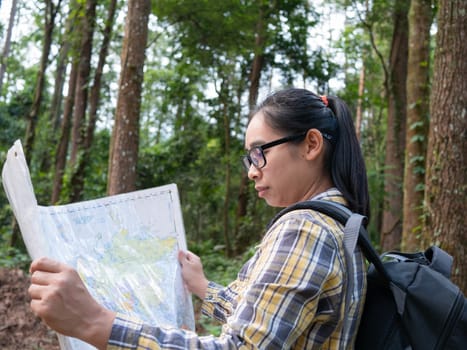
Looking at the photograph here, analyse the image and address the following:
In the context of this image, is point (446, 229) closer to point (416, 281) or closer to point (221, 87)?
point (416, 281)

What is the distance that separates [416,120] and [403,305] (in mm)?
6749

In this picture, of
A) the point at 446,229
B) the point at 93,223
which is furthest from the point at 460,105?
the point at 93,223

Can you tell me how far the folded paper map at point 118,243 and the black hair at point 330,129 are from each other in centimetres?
Answer: 59

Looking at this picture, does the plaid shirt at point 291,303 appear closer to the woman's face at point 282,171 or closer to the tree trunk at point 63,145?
the woman's face at point 282,171

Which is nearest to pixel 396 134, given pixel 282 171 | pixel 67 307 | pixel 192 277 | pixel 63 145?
pixel 63 145

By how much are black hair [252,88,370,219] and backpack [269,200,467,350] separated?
179mm

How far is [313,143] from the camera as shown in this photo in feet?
5.05

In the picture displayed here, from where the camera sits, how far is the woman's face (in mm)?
1530

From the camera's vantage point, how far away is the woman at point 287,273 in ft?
3.81

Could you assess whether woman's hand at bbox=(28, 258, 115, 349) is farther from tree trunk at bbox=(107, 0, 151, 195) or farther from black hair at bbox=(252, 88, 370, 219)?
tree trunk at bbox=(107, 0, 151, 195)

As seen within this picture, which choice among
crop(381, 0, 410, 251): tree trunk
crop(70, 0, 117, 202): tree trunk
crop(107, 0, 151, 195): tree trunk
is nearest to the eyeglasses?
crop(107, 0, 151, 195): tree trunk

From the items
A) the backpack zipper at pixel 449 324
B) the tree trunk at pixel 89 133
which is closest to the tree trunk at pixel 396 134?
the tree trunk at pixel 89 133

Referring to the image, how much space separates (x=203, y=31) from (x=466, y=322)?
35.8 feet

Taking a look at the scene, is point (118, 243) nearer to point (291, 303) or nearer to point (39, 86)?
point (291, 303)
